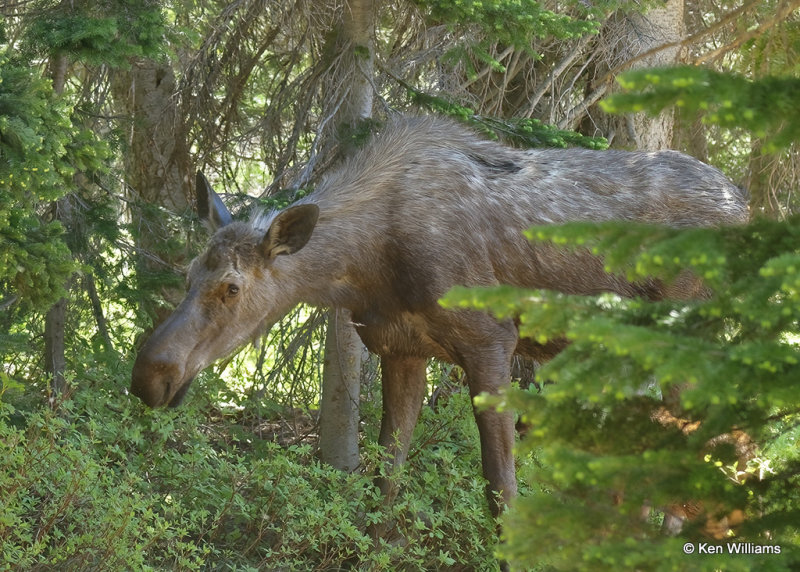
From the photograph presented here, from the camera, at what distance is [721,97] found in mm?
2822

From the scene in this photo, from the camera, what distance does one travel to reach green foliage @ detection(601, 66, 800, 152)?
282 cm

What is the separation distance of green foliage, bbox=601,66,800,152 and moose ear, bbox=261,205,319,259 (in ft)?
13.2

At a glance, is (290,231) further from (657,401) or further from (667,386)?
(667,386)

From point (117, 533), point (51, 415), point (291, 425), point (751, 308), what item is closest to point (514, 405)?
point (751, 308)

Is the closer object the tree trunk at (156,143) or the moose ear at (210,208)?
the moose ear at (210,208)

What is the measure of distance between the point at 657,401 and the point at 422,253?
3812 millimetres

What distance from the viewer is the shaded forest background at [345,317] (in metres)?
2.89

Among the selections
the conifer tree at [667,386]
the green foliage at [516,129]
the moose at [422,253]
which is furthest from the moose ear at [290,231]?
the conifer tree at [667,386]

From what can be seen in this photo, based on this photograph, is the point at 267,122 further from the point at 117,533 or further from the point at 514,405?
the point at 514,405

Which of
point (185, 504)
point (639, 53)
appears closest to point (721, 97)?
point (185, 504)

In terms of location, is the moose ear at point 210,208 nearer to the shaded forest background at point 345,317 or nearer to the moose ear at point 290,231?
the shaded forest background at point 345,317

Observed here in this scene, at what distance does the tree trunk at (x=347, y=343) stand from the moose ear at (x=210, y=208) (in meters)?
1.32

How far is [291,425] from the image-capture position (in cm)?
1016

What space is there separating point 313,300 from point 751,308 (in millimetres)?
4748
